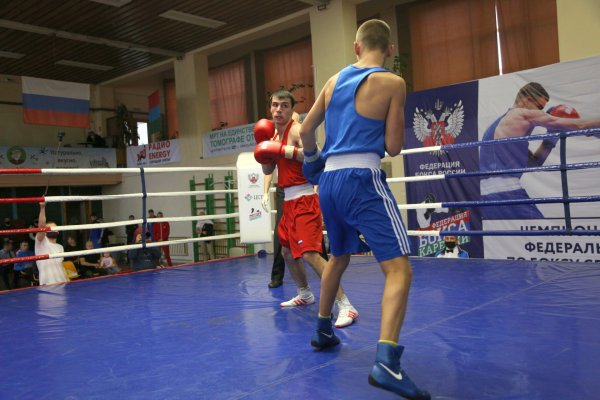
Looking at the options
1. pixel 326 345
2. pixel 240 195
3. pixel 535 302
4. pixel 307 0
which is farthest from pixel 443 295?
pixel 307 0

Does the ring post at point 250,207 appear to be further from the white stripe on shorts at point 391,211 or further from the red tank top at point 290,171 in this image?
the white stripe on shorts at point 391,211

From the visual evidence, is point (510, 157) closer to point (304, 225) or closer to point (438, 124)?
point (438, 124)

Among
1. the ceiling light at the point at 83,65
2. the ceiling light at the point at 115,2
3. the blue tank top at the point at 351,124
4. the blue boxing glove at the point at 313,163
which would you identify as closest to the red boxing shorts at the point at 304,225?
the blue boxing glove at the point at 313,163

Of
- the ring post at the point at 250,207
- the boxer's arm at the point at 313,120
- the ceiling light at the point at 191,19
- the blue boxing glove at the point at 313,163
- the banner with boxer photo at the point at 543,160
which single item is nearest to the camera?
the boxer's arm at the point at 313,120

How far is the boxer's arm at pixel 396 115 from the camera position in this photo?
5.72ft

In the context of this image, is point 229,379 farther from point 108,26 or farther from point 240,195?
point 108,26

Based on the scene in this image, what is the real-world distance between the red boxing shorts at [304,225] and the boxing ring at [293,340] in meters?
0.35

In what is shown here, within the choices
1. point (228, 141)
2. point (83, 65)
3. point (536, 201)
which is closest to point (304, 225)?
point (536, 201)

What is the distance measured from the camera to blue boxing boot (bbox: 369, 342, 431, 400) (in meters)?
1.45

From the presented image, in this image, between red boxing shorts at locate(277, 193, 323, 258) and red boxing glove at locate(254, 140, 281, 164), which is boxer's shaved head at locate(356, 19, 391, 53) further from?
red boxing shorts at locate(277, 193, 323, 258)

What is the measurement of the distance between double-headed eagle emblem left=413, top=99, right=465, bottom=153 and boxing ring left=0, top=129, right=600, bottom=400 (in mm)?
2663

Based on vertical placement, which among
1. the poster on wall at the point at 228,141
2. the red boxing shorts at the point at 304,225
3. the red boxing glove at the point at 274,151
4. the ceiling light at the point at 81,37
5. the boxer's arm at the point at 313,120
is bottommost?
the red boxing shorts at the point at 304,225

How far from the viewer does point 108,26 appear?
8.88 m

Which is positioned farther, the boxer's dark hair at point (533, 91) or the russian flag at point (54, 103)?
the russian flag at point (54, 103)
